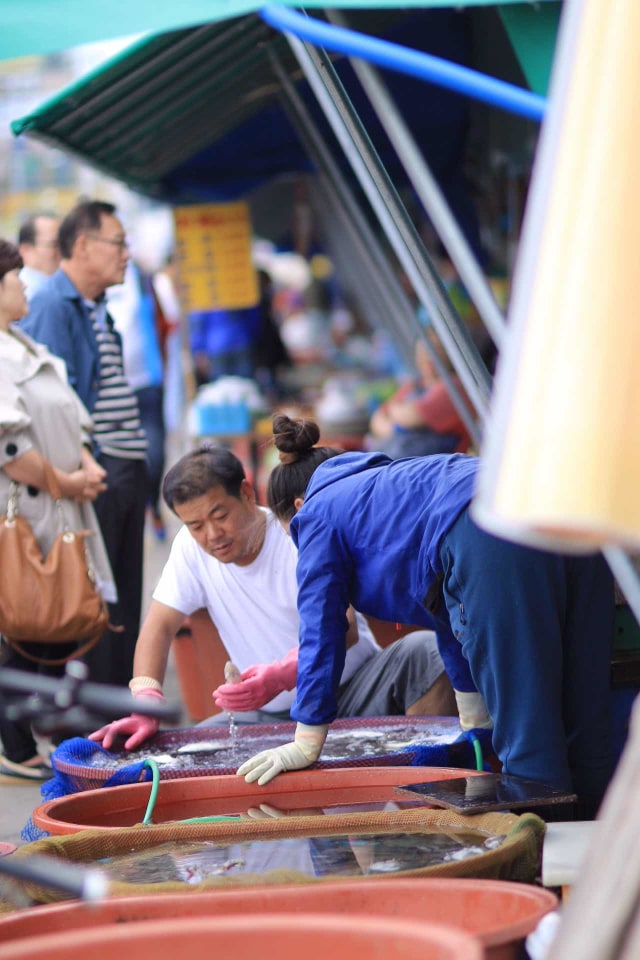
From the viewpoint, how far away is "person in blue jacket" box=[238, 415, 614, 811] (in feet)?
10.0

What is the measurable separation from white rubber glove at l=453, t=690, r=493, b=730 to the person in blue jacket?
243 millimetres

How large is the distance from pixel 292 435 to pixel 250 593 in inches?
21.6

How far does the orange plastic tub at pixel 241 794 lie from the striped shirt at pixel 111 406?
7.33 feet

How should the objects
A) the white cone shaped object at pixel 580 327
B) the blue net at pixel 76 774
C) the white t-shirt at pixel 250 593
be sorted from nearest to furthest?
1. the white cone shaped object at pixel 580 327
2. the blue net at pixel 76 774
3. the white t-shirt at pixel 250 593

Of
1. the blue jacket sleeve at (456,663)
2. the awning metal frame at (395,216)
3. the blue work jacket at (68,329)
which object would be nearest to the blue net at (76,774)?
the blue jacket sleeve at (456,663)

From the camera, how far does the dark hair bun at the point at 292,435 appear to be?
12.4ft

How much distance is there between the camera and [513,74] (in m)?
5.68

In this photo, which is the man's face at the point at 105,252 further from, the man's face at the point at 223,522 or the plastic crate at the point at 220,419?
the plastic crate at the point at 220,419

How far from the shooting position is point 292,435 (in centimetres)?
377

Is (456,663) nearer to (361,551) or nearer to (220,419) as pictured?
(361,551)

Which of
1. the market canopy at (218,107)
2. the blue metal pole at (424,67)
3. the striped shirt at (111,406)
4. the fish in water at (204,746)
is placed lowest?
the fish in water at (204,746)

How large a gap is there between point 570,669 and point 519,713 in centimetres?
23

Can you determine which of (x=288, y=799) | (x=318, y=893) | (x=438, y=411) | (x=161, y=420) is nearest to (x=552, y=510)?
(x=318, y=893)

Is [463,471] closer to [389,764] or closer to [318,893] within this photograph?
[389,764]
